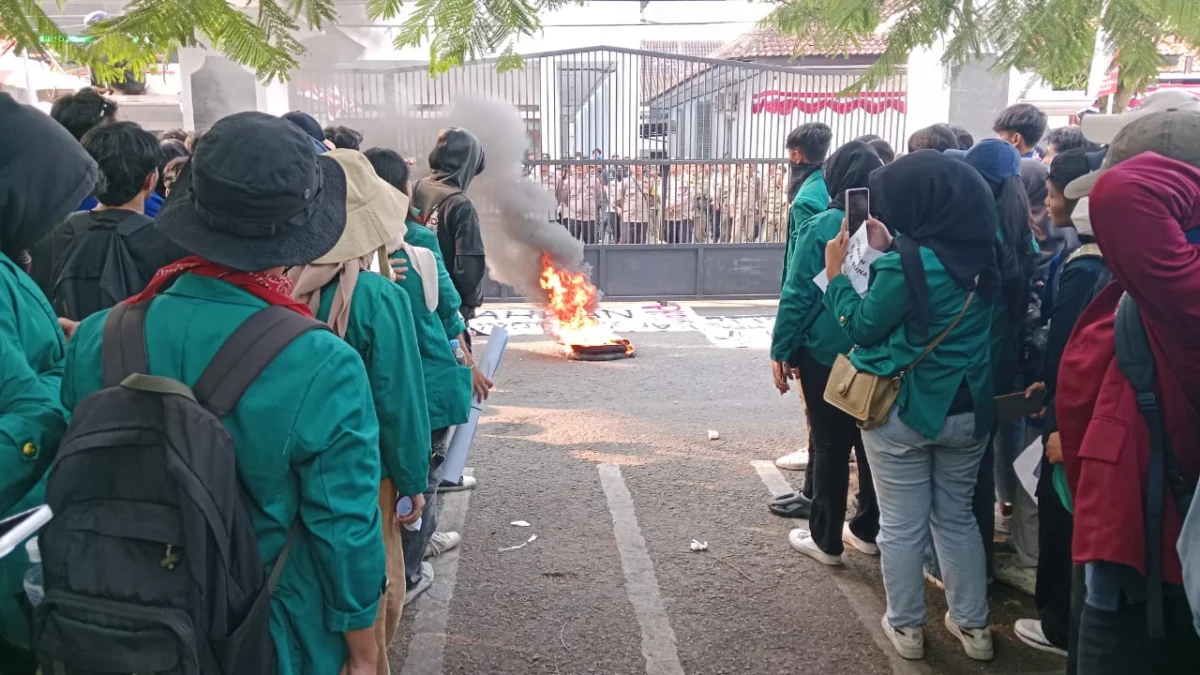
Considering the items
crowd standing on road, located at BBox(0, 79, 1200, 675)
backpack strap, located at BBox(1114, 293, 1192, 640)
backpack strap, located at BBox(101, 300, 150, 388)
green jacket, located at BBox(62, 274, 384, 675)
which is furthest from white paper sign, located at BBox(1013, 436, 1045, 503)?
backpack strap, located at BBox(101, 300, 150, 388)

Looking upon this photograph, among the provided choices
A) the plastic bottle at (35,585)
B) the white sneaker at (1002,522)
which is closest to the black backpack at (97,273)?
the plastic bottle at (35,585)

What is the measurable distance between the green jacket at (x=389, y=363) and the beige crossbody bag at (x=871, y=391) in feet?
5.12

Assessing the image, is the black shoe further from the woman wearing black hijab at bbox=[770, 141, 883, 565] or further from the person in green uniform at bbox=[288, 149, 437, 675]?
the person in green uniform at bbox=[288, 149, 437, 675]

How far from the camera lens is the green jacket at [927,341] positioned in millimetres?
2887

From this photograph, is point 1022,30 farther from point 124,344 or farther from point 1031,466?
point 124,344

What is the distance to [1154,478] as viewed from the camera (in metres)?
1.92

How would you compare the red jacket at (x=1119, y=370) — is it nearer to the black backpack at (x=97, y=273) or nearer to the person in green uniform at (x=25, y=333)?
the person in green uniform at (x=25, y=333)

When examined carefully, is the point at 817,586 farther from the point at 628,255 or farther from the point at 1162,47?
the point at 628,255

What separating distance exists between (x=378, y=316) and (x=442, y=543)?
2.01 metres

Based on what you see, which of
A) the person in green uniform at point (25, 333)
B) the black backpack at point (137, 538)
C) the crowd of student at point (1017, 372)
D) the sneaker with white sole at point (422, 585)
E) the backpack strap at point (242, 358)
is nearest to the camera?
the black backpack at point (137, 538)

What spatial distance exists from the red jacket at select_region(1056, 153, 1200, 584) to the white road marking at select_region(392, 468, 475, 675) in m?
2.34

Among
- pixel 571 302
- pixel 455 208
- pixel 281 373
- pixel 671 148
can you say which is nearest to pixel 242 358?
pixel 281 373

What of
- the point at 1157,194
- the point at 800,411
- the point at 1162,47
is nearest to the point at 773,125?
the point at 800,411

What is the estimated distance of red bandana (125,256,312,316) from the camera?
1631 mm
